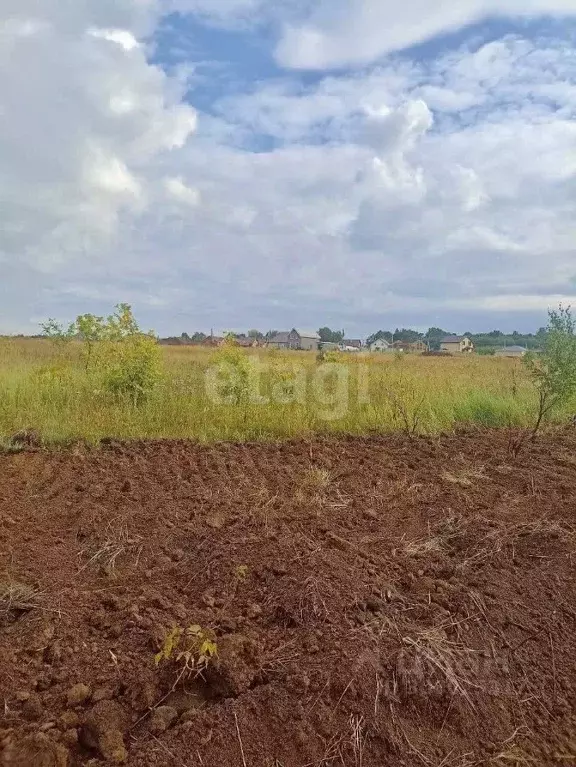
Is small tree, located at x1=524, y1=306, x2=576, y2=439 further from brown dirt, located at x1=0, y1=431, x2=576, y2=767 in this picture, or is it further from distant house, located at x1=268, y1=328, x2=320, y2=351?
distant house, located at x1=268, y1=328, x2=320, y2=351

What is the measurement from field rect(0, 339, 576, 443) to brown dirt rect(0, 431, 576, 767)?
198 cm

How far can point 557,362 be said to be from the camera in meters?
7.02

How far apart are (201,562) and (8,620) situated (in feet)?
3.23

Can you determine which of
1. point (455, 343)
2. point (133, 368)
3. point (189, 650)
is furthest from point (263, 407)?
point (455, 343)

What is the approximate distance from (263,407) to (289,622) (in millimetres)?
4998

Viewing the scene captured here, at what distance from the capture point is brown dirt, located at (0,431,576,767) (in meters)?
2.10

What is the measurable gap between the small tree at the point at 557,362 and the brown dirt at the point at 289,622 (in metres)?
2.51

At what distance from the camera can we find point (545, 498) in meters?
4.61

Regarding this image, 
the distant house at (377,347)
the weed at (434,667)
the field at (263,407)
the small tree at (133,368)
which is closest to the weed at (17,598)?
the weed at (434,667)

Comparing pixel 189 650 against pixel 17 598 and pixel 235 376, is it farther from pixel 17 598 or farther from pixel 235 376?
pixel 235 376

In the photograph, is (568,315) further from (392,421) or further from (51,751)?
(51,751)

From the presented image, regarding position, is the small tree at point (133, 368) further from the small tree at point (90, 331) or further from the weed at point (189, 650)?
the weed at point (189, 650)

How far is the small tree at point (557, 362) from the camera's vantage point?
22.9 feet

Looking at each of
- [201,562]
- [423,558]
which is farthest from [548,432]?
[201,562]
